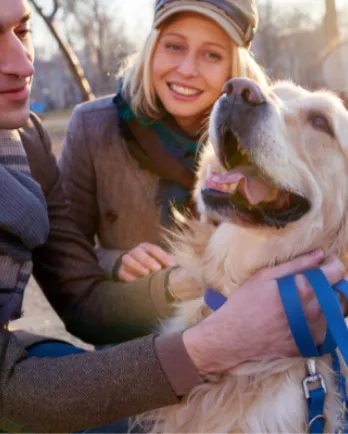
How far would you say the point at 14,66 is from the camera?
1860 mm


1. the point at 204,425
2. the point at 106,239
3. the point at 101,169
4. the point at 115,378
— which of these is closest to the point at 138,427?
the point at 204,425

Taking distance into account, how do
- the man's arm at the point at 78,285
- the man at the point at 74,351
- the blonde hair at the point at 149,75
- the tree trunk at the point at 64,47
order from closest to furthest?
the man at the point at 74,351 → the man's arm at the point at 78,285 → the blonde hair at the point at 149,75 → the tree trunk at the point at 64,47

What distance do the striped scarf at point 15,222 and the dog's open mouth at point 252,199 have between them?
0.59 meters

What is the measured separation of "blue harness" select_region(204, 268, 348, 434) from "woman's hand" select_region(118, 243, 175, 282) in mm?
799

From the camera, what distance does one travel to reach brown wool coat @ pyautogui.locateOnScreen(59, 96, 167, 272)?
270 cm

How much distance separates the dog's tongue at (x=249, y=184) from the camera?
1.81m

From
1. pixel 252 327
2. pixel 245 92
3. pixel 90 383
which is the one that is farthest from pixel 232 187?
pixel 90 383

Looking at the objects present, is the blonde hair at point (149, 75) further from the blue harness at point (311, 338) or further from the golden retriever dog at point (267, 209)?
the blue harness at point (311, 338)

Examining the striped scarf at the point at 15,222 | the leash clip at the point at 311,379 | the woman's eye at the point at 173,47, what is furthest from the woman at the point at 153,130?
the leash clip at the point at 311,379

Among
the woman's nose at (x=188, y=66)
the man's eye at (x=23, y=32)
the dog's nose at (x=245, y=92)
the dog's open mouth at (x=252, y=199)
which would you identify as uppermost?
the man's eye at (x=23, y=32)

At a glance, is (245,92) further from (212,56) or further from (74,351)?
(74,351)

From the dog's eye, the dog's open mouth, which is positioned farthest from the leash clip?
the dog's eye

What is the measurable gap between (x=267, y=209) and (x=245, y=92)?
1.20 feet

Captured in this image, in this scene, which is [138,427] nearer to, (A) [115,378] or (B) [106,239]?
(A) [115,378]
